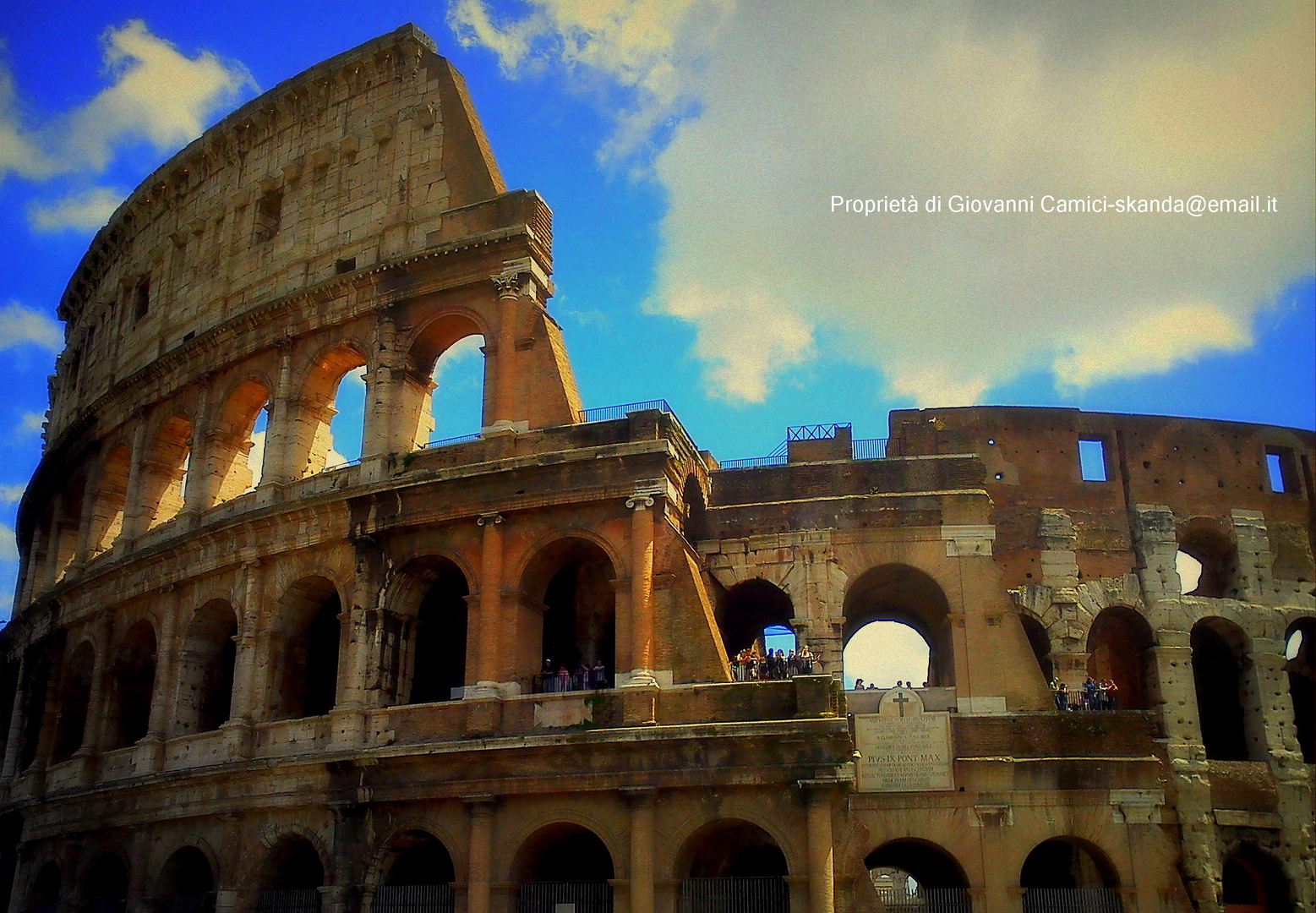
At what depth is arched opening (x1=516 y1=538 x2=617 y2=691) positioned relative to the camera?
19.5 metres

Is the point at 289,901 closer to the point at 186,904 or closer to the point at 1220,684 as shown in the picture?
the point at 186,904

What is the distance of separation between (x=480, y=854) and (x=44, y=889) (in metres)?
11.5

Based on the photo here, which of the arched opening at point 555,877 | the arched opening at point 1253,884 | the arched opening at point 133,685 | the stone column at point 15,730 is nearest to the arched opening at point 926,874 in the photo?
the arched opening at point 555,877

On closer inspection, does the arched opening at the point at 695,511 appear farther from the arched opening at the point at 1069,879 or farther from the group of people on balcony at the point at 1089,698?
the arched opening at the point at 1069,879

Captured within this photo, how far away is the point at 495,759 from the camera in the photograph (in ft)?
60.2

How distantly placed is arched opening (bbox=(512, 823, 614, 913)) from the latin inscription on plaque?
441 centimetres

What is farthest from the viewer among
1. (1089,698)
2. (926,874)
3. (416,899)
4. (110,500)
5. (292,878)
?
(110,500)

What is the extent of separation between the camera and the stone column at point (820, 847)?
16.6 metres

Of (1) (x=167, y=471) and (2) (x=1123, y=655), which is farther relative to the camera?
(1) (x=167, y=471)

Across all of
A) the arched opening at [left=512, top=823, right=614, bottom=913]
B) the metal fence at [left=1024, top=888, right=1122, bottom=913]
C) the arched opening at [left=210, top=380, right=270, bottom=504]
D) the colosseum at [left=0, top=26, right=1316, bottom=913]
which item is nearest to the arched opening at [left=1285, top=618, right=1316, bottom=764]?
the colosseum at [left=0, top=26, right=1316, bottom=913]

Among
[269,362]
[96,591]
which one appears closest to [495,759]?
[269,362]

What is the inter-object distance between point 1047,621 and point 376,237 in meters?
14.2

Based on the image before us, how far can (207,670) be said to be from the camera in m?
23.0

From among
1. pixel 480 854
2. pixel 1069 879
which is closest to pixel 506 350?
pixel 480 854
